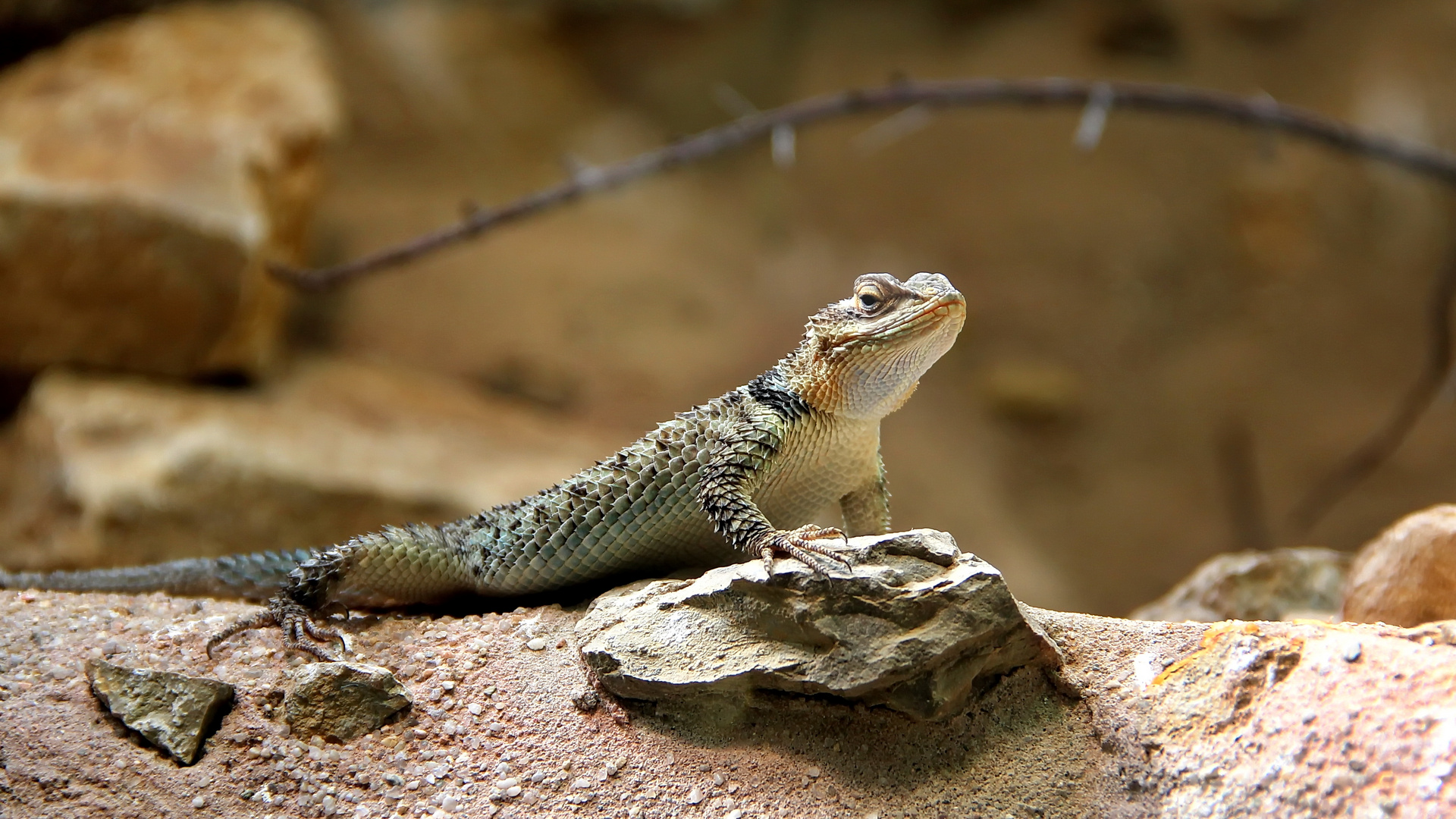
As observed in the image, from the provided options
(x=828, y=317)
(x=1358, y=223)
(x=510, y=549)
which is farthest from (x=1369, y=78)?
(x=510, y=549)

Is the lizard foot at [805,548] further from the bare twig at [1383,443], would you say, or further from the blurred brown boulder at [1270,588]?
the bare twig at [1383,443]

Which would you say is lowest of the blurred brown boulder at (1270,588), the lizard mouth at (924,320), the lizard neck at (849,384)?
the blurred brown boulder at (1270,588)

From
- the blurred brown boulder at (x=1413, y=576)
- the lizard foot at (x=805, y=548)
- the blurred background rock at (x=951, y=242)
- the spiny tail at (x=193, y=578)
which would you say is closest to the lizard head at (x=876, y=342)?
→ the lizard foot at (x=805, y=548)

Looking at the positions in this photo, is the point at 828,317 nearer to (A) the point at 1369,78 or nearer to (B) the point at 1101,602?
(B) the point at 1101,602

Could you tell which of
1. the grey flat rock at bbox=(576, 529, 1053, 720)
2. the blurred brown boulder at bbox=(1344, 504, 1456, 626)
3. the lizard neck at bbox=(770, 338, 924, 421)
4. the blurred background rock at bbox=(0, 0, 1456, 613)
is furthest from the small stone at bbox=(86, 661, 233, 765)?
the blurred background rock at bbox=(0, 0, 1456, 613)

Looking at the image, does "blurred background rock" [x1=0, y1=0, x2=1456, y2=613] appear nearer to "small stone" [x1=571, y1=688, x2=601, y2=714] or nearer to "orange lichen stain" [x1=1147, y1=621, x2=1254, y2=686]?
"small stone" [x1=571, y1=688, x2=601, y2=714]

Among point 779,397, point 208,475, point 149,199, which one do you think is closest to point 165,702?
point 779,397
